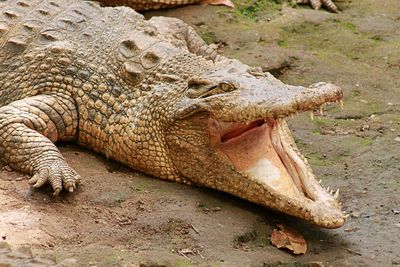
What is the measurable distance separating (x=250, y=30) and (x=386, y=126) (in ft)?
7.14

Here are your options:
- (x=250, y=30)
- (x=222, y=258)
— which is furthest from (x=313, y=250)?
(x=250, y=30)

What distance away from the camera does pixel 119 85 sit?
5.12 meters

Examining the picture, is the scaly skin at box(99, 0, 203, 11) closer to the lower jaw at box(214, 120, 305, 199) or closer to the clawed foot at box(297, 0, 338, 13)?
the clawed foot at box(297, 0, 338, 13)

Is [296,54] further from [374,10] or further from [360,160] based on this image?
[360,160]

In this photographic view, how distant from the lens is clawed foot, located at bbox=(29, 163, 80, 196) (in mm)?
4410

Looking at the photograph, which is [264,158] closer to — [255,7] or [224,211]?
[224,211]

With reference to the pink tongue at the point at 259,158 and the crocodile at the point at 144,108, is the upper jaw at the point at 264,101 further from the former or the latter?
the pink tongue at the point at 259,158

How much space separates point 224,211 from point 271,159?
0.43 m

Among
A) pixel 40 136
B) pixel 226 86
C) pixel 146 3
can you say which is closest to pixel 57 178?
pixel 40 136

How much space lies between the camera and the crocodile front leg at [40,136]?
450cm

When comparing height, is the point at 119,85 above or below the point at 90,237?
above

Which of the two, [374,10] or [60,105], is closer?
[60,105]

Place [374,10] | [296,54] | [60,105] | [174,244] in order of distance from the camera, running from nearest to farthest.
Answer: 1. [174,244]
2. [60,105]
3. [296,54]
4. [374,10]

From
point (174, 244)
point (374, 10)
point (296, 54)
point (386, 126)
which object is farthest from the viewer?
point (374, 10)
